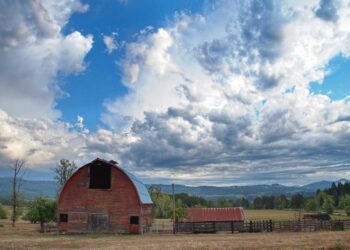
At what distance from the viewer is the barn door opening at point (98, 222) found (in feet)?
159

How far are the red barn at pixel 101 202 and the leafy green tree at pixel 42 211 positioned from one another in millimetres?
2549

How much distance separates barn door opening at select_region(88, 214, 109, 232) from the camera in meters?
48.6

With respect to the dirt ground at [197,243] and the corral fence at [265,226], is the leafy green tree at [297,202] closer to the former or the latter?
the corral fence at [265,226]

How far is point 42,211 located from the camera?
51.2 meters

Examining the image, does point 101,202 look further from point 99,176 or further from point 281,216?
point 281,216

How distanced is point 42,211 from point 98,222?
24.3 feet

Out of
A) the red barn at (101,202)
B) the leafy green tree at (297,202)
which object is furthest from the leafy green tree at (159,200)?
the leafy green tree at (297,202)

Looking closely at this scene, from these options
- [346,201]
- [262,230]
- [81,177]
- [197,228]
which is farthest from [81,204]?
[346,201]

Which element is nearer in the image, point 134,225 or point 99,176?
point 134,225

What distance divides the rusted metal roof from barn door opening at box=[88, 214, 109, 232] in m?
16.4

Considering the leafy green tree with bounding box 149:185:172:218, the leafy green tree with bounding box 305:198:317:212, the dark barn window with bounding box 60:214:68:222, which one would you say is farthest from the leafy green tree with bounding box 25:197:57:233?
the leafy green tree with bounding box 305:198:317:212

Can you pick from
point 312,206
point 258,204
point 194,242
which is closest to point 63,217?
point 194,242

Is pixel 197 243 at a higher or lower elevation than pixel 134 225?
lower

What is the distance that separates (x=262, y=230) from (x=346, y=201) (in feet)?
231
